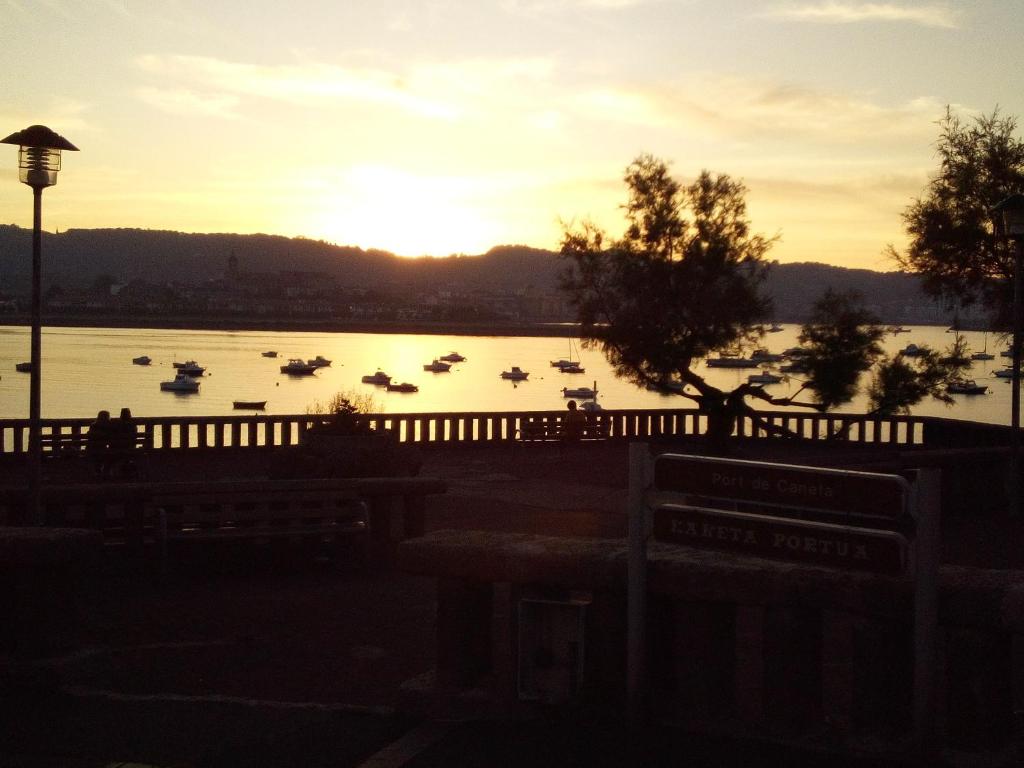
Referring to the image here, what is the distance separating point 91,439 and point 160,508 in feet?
32.4

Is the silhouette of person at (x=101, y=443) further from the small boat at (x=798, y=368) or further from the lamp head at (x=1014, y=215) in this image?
the lamp head at (x=1014, y=215)

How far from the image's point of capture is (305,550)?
500 inches

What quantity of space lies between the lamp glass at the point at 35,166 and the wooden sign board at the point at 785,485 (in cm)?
939

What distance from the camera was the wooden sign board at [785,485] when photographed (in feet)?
16.7

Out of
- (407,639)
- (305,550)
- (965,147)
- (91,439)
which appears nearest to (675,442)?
(965,147)

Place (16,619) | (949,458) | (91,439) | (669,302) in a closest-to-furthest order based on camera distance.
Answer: (16,619) → (949,458) → (91,439) → (669,302)

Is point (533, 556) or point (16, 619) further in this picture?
point (16, 619)

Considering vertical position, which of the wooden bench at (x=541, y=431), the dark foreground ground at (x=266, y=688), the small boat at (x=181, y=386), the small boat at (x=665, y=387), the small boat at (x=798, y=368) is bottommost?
the small boat at (x=181, y=386)

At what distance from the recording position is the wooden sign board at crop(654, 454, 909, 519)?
5.09 metres

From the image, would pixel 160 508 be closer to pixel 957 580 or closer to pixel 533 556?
pixel 533 556

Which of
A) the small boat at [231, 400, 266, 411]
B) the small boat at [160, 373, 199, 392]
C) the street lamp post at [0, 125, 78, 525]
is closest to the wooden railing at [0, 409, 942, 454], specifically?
the street lamp post at [0, 125, 78, 525]

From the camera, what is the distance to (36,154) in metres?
12.9

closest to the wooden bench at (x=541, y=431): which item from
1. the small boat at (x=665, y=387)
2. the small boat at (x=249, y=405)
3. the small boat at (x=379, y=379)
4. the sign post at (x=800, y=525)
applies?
the small boat at (x=665, y=387)

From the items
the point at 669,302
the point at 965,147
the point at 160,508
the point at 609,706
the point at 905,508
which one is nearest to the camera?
the point at 905,508
